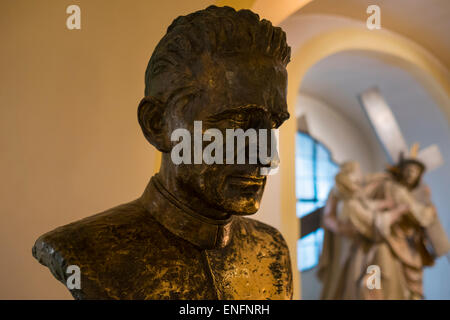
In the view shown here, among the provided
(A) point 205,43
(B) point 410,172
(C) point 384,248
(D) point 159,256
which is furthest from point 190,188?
(B) point 410,172

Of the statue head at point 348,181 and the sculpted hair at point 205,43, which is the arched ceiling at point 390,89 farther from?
the sculpted hair at point 205,43

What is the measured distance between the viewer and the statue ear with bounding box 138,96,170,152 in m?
1.43

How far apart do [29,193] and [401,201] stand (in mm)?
4710

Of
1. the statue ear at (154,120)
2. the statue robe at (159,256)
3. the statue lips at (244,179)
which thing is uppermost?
the statue ear at (154,120)

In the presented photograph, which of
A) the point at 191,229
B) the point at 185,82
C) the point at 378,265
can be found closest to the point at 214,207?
the point at 191,229

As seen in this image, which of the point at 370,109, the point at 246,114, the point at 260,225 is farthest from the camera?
the point at 370,109

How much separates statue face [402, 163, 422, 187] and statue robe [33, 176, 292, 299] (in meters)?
5.05

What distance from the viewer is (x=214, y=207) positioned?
4.63 ft

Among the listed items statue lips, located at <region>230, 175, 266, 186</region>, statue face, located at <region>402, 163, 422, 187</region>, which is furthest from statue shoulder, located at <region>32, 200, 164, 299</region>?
statue face, located at <region>402, 163, 422, 187</region>

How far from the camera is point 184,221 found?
4.78ft

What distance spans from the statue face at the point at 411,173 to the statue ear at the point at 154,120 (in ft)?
17.7

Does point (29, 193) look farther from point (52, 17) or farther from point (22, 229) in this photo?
point (52, 17)

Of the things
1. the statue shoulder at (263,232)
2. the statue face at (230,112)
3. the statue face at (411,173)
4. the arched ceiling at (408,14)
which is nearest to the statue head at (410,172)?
the statue face at (411,173)

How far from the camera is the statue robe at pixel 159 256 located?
1.35 metres
